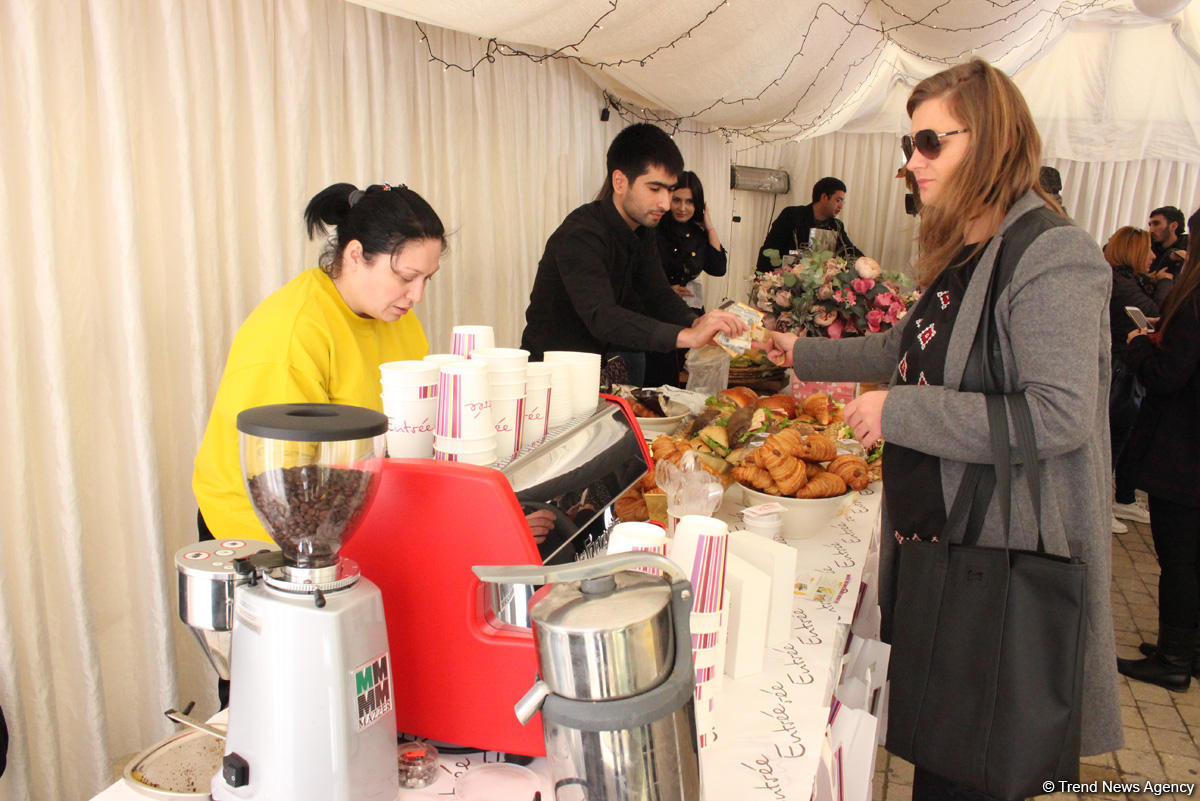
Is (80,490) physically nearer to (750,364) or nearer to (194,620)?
(194,620)

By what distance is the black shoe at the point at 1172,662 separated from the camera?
349 centimetres

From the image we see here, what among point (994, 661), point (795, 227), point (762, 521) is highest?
point (795, 227)

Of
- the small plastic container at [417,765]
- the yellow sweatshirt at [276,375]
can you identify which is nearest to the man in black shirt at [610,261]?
the yellow sweatshirt at [276,375]

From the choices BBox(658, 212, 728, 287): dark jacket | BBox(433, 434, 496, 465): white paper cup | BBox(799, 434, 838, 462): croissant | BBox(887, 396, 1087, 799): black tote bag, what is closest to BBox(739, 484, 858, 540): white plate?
BBox(799, 434, 838, 462): croissant

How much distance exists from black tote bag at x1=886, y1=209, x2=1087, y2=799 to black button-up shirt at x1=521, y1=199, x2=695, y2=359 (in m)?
1.32

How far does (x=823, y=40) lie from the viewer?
3.78 metres

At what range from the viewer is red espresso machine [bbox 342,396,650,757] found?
Answer: 1052 mm

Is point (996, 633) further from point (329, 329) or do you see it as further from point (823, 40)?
point (823, 40)

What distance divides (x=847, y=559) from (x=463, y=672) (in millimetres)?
1204

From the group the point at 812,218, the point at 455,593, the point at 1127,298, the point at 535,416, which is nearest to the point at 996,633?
the point at 535,416

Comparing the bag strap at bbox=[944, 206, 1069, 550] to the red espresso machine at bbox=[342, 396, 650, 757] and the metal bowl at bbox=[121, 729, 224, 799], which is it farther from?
the metal bowl at bbox=[121, 729, 224, 799]

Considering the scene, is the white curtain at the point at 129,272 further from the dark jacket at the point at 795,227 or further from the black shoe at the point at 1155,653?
the dark jacket at the point at 795,227

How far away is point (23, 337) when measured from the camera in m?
1.74

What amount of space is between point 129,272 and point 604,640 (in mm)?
1700
